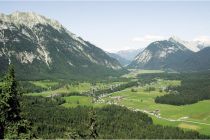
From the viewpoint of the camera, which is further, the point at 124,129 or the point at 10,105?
the point at 124,129

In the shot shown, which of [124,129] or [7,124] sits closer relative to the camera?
[7,124]

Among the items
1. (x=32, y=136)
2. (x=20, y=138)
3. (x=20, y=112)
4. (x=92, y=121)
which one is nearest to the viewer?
(x=20, y=138)

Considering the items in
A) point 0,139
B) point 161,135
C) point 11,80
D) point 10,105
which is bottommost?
point 161,135

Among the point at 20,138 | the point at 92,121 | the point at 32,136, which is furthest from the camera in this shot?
the point at 92,121

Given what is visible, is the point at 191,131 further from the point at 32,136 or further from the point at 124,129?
the point at 32,136

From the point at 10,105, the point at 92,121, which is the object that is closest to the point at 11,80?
the point at 10,105

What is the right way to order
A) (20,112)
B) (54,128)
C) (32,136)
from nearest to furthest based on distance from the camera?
1. (32,136)
2. (20,112)
3. (54,128)

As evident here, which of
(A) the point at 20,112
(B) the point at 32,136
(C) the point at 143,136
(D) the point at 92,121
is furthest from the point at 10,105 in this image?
(C) the point at 143,136

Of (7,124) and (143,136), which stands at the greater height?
(7,124)

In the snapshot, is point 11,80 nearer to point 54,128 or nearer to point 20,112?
point 20,112
